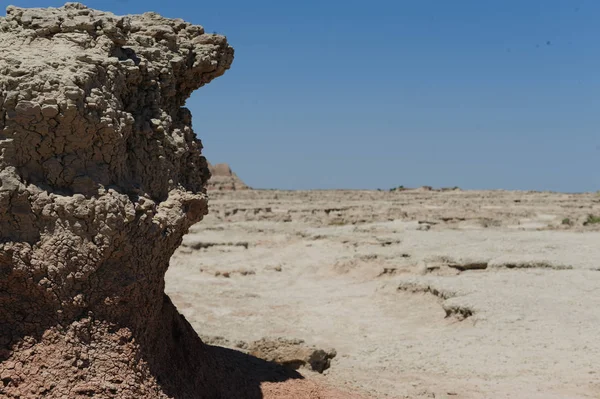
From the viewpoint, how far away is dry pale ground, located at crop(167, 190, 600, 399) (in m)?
8.29

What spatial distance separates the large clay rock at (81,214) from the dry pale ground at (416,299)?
3.01m

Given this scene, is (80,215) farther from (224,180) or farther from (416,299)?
(224,180)

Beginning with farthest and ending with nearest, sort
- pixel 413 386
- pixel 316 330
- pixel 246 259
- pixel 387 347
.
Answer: pixel 246 259
pixel 316 330
pixel 387 347
pixel 413 386

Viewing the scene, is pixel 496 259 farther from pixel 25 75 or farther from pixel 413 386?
pixel 25 75

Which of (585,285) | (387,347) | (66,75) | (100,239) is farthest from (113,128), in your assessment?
(585,285)

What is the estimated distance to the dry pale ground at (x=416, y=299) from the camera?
829cm

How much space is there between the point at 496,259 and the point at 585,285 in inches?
105

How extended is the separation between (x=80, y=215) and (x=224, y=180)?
170ft

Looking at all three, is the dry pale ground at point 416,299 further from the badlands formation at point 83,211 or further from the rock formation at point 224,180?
the rock formation at point 224,180

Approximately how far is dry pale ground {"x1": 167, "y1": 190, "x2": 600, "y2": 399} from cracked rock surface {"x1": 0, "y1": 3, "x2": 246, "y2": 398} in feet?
9.80

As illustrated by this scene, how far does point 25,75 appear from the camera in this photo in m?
4.45

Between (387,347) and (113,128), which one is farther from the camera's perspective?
(387,347)

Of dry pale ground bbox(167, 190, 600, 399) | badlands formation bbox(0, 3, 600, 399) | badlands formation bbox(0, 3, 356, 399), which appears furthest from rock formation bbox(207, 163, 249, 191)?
badlands formation bbox(0, 3, 356, 399)

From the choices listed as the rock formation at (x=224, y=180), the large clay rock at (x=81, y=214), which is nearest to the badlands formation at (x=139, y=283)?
the large clay rock at (x=81, y=214)
